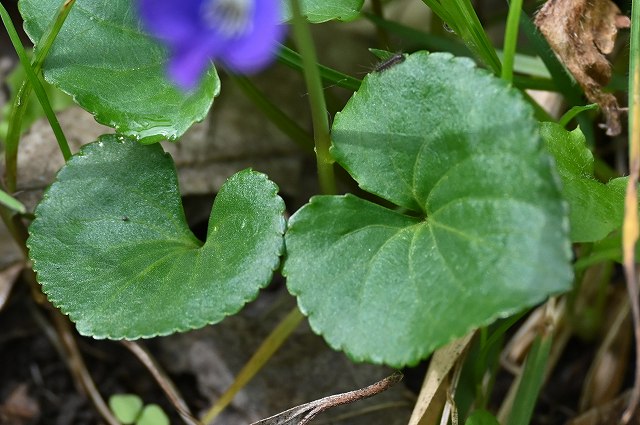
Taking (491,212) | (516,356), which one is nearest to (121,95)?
(491,212)

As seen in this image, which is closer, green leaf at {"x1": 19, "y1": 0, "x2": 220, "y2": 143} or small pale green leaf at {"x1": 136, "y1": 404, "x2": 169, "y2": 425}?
green leaf at {"x1": 19, "y1": 0, "x2": 220, "y2": 143}

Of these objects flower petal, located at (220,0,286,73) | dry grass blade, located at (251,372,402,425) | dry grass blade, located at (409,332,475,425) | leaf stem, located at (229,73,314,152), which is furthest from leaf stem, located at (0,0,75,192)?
dry grass blade, located at (409,332,475,425)

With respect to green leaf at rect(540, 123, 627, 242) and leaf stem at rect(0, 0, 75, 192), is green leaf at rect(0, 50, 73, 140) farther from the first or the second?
green leaf at rect(540, 123, 627, 242)

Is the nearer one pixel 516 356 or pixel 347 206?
pixel 347 206

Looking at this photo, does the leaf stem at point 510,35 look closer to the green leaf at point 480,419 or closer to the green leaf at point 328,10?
the green leaf at point 328,10

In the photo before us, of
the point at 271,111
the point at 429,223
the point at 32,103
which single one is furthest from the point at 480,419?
the point at 32,103

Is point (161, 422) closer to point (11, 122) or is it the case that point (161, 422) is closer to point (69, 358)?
point (69, 358)

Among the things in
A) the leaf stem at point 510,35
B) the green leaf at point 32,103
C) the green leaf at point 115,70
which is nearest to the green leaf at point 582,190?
the leaf stem at point 510,35
